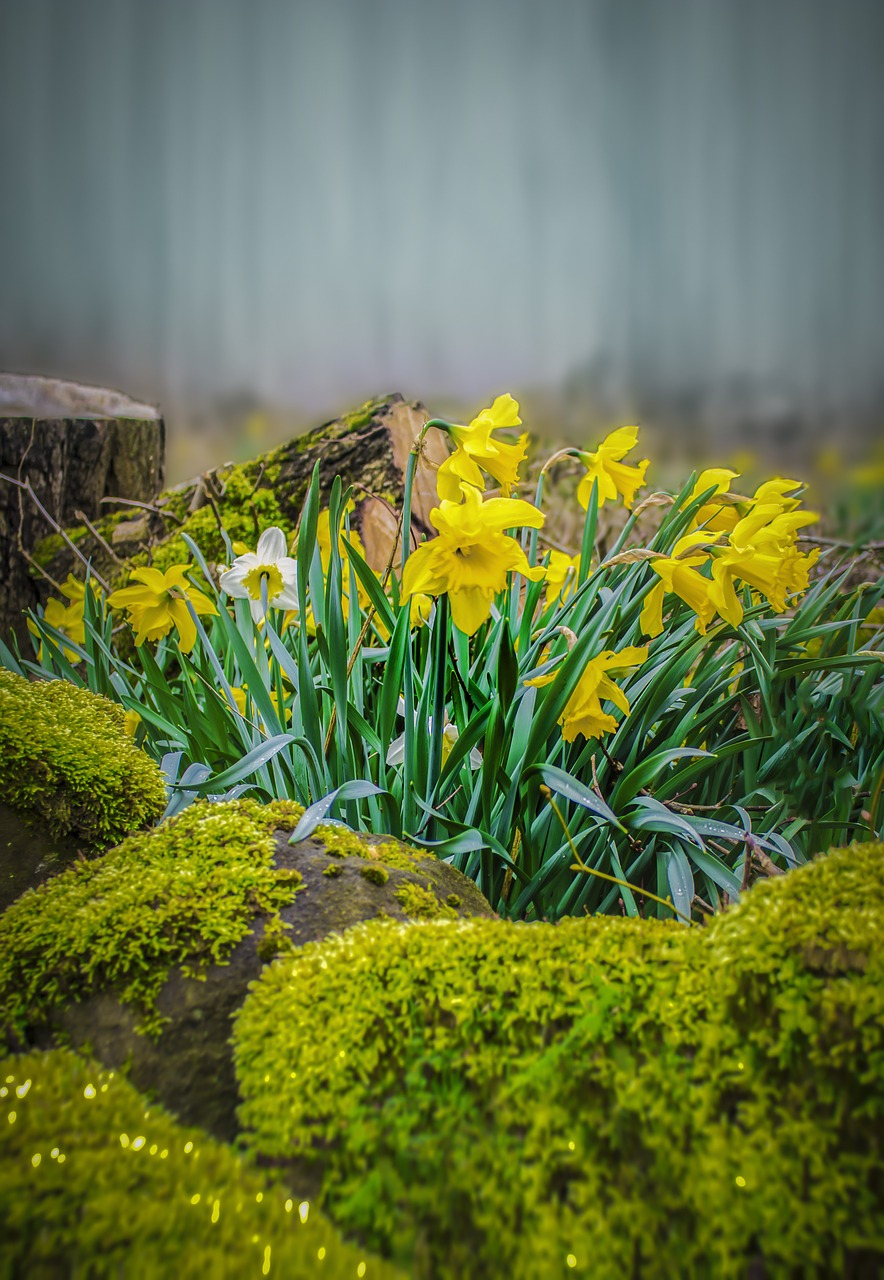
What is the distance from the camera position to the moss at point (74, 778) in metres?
0.99

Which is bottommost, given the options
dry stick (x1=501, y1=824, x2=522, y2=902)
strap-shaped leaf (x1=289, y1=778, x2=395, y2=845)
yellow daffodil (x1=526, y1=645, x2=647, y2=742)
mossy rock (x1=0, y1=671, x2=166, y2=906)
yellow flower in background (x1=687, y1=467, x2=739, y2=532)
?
dry stick (x1=501, y1=824, x2=522, y2=902)

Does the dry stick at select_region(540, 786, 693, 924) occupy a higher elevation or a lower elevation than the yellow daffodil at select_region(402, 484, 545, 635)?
lower

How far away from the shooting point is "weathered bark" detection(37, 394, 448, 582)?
206 cm

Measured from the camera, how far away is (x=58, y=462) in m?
2.34

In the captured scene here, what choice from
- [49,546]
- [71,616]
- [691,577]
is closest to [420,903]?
[691,577]

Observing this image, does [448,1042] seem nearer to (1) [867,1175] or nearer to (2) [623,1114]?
(2) [623,1114]

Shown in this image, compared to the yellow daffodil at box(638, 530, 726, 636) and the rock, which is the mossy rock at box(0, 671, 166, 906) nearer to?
the rock

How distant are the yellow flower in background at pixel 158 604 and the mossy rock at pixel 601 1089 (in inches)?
29.7

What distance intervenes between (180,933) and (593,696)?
20.4 inches

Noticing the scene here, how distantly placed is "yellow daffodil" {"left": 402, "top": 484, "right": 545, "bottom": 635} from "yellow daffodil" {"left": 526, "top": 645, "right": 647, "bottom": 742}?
0.43 ft


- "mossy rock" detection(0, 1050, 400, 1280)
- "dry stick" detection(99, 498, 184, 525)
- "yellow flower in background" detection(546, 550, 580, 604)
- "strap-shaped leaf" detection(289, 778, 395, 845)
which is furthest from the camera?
"dry stick" detection(99, 498, 184, 525)

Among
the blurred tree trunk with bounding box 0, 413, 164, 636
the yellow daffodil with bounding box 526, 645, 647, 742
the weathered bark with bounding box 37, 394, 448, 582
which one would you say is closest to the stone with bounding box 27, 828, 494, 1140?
the yellow daffodil with bounding box 526, 645, 647, 742

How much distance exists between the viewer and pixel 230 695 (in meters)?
1.13

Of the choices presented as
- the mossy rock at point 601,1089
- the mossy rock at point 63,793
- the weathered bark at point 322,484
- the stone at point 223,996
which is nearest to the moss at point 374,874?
the stone at point 223,996
